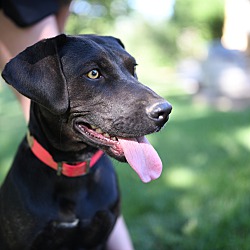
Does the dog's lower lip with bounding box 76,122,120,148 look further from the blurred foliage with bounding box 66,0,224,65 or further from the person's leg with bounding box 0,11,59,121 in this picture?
the blurred foliage with bounding box 66,0,224,65

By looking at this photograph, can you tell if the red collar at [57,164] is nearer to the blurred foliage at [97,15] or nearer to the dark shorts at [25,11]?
the dark shorts at [25,11]

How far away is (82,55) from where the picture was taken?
2.38m

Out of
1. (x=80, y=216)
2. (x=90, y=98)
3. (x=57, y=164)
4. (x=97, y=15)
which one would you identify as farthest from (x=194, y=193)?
(x=97, y=15)

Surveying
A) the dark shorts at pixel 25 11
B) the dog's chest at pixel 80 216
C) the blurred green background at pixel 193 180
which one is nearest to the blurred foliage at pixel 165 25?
the blurred green background at pixel 193 180

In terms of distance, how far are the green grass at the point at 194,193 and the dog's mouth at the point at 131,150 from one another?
3.90ft

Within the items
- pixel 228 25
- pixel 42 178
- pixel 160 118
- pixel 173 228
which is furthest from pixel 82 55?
pixel 228 25

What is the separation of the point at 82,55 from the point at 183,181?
8.55 feet

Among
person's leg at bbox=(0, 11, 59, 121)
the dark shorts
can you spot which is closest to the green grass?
person's leg at bbox=(0, 11, 59, 121)

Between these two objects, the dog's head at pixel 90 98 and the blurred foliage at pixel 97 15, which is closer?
the dog's head at pixel 90 98

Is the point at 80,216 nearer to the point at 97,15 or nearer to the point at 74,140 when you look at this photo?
the point at 74,140

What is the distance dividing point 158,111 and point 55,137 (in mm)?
633

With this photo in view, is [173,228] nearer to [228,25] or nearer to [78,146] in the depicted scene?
[78,146]

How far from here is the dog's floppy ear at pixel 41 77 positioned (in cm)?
223

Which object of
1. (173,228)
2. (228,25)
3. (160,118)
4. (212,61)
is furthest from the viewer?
(228,25)
